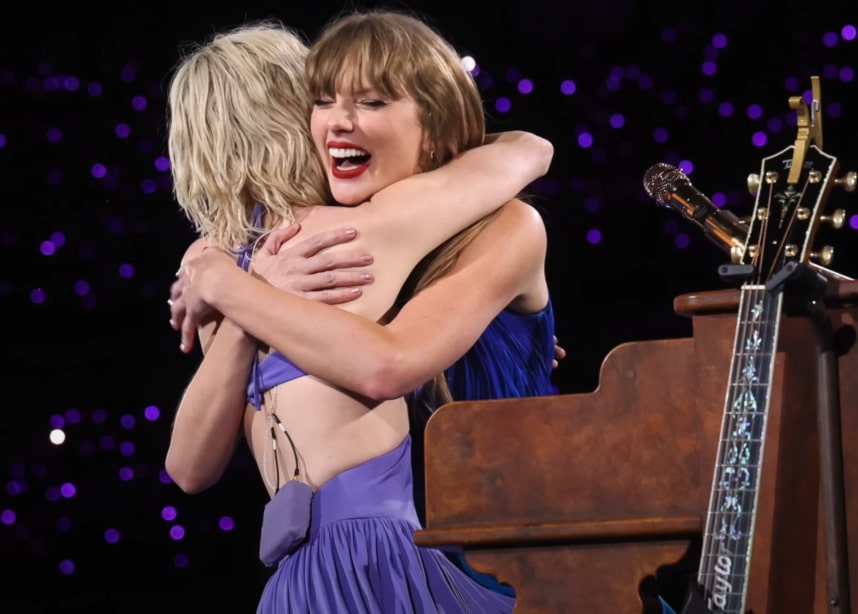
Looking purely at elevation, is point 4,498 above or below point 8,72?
below

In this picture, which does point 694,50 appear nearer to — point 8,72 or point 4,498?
point 8,72

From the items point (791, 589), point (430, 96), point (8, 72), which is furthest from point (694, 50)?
point (791, 589)

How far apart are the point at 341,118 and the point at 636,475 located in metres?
0.81

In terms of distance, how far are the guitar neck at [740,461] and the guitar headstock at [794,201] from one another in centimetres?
6

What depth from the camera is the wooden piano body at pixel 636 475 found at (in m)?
1.29

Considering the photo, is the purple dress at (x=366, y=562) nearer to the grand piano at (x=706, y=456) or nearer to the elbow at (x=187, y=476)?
the elbow at (x=187, y=476)

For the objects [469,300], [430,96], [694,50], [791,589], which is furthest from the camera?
[694,50]

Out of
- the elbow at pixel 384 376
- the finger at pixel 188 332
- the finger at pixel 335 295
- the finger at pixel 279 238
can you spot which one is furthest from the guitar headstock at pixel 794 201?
the finger at pixel 188 332

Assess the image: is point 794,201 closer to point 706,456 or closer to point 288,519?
point 706,456

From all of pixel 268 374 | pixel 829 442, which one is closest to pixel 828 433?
pixel 829 442

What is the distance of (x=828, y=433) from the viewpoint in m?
1.26

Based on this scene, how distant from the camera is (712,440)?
1.33 m

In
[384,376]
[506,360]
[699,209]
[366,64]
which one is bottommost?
[506,360]

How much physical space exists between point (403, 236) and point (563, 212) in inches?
47.3
